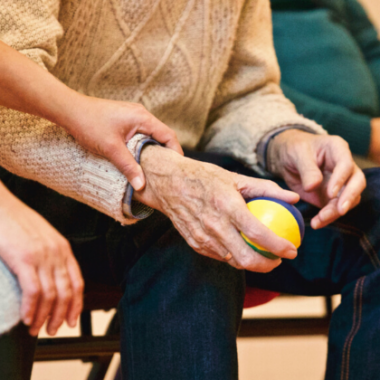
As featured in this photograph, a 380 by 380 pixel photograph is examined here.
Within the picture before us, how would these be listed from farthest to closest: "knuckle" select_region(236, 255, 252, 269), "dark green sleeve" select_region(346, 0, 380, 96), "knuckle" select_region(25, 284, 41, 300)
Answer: "dark green sleeve" select_region(346, 0, 380, 96), "knuckle" select_region(236, 255, 252, 269), "knuckle" select_region(25, 284, 41, 300)

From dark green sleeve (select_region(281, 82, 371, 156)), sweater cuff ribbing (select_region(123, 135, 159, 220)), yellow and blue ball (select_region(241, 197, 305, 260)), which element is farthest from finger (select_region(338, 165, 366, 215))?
dark green sleeve (select_region(281, 82, 371, 156))

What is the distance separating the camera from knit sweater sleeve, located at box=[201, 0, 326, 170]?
839mm

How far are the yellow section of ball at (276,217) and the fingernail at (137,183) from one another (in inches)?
5.9

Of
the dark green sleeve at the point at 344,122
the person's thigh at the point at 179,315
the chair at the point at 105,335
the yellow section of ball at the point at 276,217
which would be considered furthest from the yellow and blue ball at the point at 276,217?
the dark green sleeve at the point at 344,122

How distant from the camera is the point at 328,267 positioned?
2.30 ft

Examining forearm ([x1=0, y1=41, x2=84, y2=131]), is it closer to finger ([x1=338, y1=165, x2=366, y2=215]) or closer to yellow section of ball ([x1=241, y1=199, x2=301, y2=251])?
yellow section of ball ([x1=241, y1=199, x2=301, y2=251])

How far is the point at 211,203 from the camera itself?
521mm

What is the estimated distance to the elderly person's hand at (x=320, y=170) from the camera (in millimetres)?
657

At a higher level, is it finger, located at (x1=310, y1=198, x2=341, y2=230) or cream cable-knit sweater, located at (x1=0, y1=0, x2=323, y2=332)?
cream cable-knit sweater, located at (x1=0, y1=0, x2=323, y2=332)

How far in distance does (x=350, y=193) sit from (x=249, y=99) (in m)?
0.36

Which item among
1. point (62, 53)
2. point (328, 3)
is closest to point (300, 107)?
point (328, 3)

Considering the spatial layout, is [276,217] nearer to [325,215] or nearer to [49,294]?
[325,215]

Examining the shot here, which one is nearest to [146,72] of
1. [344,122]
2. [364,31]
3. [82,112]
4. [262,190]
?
[82,112]

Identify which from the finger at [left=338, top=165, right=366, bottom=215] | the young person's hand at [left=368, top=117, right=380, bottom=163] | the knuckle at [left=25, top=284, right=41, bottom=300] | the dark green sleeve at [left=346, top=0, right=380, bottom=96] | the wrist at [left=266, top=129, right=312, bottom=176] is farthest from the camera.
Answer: the dark green sleeve at [left=346, top=0, right=380, bottom=96]
